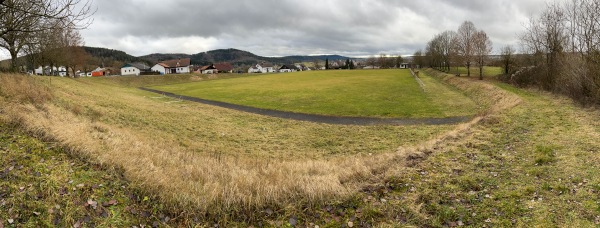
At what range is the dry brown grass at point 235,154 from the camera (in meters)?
6.90

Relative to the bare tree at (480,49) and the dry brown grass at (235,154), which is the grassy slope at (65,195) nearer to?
the dry brown grass at (235,154)

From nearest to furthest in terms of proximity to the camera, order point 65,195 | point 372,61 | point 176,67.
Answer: point 65,195, point 176,67, point 372,61

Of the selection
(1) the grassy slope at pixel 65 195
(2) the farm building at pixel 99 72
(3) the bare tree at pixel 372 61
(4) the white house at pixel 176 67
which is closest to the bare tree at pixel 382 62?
(3) the bare tree at pixel 372 61

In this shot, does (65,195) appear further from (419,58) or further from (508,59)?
(419,58)

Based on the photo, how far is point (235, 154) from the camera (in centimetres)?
1415

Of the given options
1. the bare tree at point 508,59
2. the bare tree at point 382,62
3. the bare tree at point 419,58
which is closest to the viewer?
the bare tree at point 508,59

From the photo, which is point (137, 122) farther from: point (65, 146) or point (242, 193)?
point (242, 193)

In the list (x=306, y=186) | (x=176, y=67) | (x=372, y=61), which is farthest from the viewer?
(x=372, y=61)

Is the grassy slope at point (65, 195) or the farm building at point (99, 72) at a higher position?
the farm building at point (99, 72)

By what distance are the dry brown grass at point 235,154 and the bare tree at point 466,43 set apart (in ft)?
139

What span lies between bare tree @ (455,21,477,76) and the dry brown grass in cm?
4246

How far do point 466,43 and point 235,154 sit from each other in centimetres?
5655

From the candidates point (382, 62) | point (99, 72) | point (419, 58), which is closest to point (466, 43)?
point (419, 58)

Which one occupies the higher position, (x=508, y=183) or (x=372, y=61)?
(x=372, y=61)
